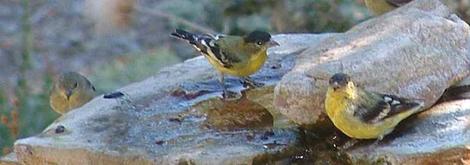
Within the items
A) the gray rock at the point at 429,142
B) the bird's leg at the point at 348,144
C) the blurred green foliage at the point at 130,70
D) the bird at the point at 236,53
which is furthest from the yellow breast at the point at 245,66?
the blurred green foliage at the point at 130,70

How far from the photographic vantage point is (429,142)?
15.7ft

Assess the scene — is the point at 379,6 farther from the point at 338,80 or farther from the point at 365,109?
the point at 338,80

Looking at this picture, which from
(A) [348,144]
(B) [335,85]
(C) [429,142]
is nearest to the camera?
(C) [429,142]

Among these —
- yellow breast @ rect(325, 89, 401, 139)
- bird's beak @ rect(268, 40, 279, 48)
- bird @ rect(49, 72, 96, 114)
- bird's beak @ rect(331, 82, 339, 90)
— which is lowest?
bird @ rect(49, 72, 96, 114)

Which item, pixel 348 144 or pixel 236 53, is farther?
pixel 236 53

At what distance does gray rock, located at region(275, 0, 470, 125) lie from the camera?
16.9 ft

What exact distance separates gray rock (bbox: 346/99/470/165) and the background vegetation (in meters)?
3.79

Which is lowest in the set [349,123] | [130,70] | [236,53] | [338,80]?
[130,70]

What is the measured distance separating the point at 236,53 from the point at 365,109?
174cm

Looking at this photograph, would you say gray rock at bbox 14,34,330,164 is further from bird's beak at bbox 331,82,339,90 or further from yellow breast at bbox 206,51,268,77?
bird's beak at bbox 331,82,339,90

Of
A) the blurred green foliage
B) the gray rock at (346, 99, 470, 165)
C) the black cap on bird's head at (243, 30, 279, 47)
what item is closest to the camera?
the gray rock at (346, 99, 470, 165)

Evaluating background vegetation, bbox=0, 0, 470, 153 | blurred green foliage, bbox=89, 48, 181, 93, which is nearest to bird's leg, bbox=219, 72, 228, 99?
background vegetation, bbox=0, 0, 470, 153

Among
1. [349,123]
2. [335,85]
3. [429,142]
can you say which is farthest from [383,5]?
[429,142]

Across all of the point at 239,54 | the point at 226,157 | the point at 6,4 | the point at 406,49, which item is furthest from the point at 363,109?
the point at 6,4
